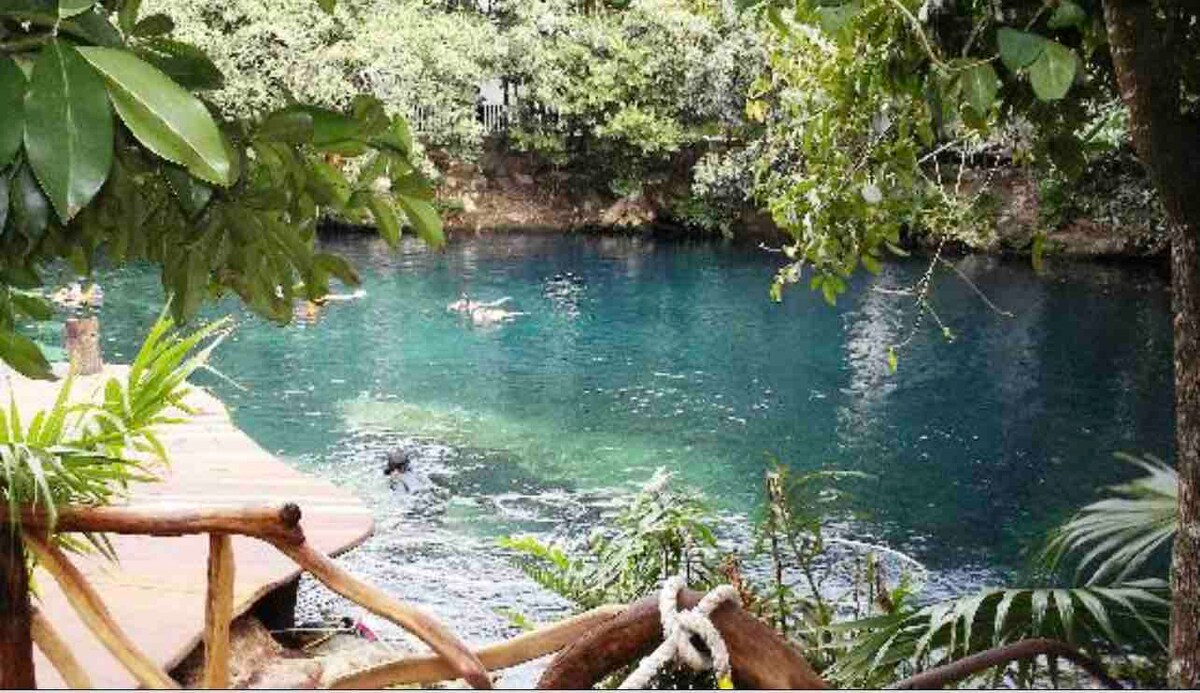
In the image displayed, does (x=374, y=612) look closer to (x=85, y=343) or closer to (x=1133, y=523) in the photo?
(x=1133, y=523)

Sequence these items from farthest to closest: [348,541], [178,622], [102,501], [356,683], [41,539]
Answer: [348,541], [178,622], [102,501], [41,539], [356,683]

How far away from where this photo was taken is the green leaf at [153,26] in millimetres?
844

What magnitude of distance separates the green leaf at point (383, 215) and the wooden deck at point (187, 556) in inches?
68.0

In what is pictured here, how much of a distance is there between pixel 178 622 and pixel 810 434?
7.85 m

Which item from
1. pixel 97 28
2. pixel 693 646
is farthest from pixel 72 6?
pixel 693 646

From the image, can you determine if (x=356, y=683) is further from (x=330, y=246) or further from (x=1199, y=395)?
(x=330, y=246)

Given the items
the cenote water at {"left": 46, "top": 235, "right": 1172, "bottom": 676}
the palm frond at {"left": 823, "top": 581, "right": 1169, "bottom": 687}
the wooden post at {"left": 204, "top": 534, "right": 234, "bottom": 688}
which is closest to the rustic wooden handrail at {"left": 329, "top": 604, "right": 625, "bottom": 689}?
the wooden post at {"left": 204, "top": 534, "right": 234, "bottom": 688}

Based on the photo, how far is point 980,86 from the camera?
1013 mm

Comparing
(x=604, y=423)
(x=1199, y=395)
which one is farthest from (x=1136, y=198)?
(x=1199, y=395)

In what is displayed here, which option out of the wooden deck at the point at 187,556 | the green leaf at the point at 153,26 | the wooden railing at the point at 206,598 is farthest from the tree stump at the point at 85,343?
the green leaf at the point at 153,26

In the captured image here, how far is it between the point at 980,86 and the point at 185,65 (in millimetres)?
664

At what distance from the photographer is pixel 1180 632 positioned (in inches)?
66.0

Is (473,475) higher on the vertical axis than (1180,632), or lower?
lower

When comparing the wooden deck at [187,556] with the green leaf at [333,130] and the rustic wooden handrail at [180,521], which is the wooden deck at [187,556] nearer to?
the rustic wooden handrail at [180,521]
